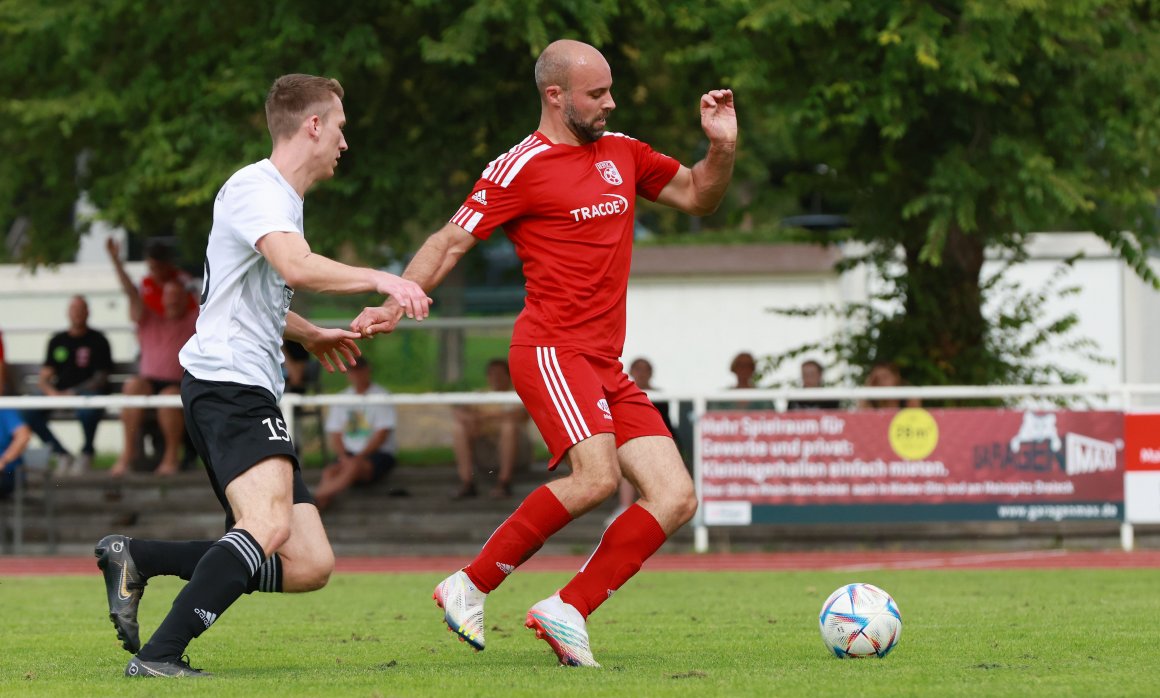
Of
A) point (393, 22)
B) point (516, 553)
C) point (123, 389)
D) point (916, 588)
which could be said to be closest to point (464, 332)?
point (123, 389)

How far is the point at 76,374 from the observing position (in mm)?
16906

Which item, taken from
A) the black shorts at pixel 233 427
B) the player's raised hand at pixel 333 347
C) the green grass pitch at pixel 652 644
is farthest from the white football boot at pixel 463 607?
the player's raised hand at pixel 333 347

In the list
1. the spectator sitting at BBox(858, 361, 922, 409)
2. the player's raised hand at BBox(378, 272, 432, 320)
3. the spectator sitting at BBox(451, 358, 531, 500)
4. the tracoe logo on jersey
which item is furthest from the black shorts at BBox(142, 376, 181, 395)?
the player's raised hand at BBox(378, 272, 432, 320)

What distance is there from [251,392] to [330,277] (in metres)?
0.61

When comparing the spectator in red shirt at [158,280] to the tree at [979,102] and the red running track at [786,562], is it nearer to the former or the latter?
the red running track at [786,562]

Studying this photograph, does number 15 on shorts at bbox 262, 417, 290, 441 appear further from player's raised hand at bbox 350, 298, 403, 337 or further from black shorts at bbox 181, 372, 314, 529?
player's raised hand at bbox 350, 298, 403, 337

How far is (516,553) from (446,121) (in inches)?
375

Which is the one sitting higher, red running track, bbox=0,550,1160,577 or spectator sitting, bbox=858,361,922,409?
spectator sitting, bbox=858,361,922,409

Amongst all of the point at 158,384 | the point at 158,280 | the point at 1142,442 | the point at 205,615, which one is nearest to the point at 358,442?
the point at 158,384

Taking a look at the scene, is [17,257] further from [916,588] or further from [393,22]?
[916,588]

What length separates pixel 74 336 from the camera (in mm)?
17031

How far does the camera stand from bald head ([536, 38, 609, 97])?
6426 millimetres

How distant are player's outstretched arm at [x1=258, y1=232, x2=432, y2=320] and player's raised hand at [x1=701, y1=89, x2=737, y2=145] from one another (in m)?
1.73

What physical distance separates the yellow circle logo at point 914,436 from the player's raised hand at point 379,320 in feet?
30.4
